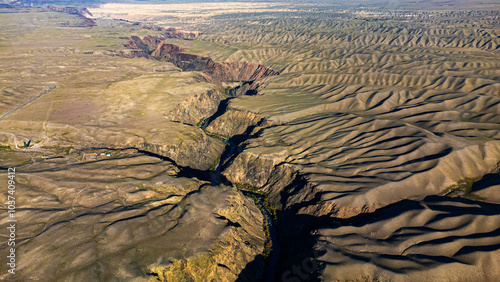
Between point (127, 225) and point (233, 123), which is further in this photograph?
point (233, 123)

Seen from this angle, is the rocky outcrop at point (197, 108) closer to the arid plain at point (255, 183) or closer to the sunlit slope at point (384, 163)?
the arid plain at point (255, 183)

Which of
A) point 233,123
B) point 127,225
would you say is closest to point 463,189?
point 127,225

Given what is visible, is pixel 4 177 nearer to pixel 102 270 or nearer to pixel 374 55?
pixel 102 270

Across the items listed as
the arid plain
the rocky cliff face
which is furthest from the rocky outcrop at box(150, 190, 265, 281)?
the arid plain

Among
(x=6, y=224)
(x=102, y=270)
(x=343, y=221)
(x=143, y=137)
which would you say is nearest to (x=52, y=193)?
(x=6, y=224)

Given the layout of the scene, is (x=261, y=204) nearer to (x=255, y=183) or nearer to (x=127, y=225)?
(x=255, y=183)

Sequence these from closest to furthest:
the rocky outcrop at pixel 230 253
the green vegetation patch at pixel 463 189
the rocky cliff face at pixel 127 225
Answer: the rocky cliff face at pixel 127 225, the rocky outcrop at pixel 230 253, the green vegetation patch at pixel 463 189

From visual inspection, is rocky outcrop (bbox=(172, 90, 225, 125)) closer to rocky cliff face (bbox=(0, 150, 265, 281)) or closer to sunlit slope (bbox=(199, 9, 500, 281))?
sunlit slope (bbox=(199, 9, 500, 281))

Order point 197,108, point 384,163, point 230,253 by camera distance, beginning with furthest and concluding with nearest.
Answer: point 197,108
point 384,163
point 230,253

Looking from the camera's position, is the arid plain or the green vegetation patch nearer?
the arid plain

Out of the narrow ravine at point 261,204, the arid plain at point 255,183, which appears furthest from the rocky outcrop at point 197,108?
the narrow ravine at point 261,204

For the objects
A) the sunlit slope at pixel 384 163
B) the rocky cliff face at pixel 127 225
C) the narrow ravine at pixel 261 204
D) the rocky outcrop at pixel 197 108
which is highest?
the sunlit slope at pixel 384 163

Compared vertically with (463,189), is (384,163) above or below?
below
